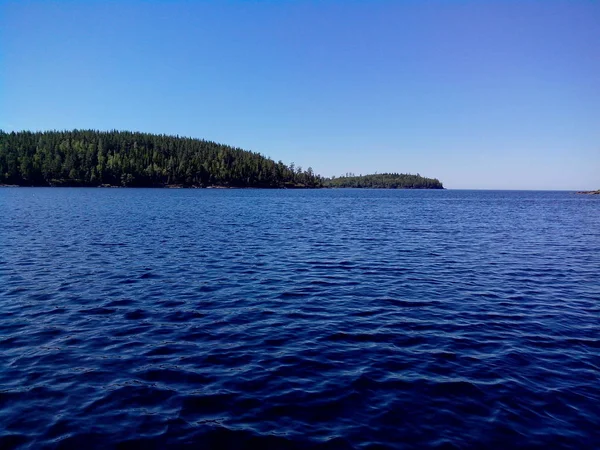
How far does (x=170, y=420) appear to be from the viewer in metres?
9.38

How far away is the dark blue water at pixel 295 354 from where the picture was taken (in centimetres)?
915

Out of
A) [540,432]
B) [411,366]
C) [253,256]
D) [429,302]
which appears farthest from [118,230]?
[540,432]

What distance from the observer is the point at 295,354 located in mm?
13180

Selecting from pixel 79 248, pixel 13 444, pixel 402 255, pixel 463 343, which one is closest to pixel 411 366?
pixel 463 343

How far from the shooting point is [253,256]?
3128 cm

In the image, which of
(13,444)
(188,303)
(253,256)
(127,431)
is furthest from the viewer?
(253,256)

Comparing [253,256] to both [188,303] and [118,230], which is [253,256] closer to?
[188,303]

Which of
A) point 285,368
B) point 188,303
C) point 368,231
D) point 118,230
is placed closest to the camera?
point 285,368

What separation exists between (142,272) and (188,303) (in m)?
7.81

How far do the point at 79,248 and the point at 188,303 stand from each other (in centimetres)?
1917

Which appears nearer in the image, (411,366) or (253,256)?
(411,366)

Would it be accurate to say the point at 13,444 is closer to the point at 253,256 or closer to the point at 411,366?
the point at 411,366

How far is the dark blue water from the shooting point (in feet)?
30.0

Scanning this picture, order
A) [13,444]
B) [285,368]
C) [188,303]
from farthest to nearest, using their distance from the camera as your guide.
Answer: [188,303] → [285,368] → [13,444]
